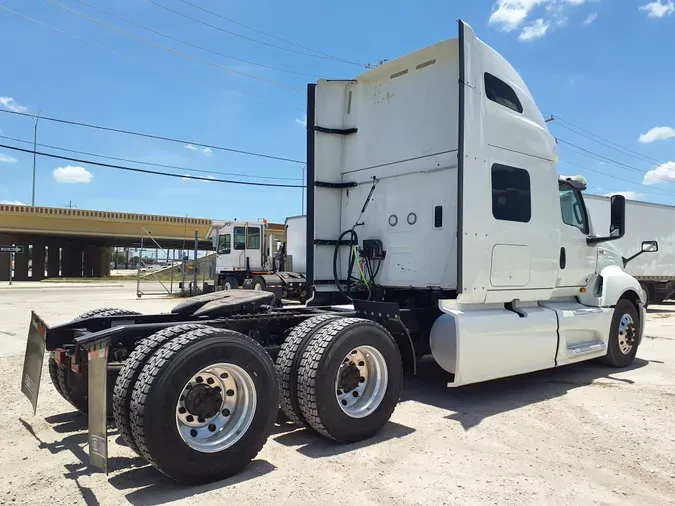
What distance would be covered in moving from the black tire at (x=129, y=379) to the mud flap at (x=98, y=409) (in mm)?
102

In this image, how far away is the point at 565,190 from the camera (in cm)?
699

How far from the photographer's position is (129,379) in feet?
11.3

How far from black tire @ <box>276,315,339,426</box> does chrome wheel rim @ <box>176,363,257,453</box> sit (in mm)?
544

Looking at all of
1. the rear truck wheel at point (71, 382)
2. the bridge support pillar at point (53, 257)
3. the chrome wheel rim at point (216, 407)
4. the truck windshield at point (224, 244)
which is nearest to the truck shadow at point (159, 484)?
the chrome wheel rim at point (216, 407)

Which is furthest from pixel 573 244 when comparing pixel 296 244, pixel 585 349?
pixel 296 244

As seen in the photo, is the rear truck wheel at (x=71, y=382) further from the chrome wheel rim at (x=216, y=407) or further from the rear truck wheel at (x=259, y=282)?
the rear truck wheel at (x=259, y=282)

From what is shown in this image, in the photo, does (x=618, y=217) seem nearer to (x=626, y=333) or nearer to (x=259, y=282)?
(x=626, y=333)

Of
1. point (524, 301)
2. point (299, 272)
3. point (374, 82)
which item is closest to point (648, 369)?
point (524, 301)

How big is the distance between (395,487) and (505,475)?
879 mm

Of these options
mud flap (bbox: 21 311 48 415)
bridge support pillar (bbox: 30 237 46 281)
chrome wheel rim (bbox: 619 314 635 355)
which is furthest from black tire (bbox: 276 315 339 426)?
bridge support pillar (bbox: 30 237 46 281)

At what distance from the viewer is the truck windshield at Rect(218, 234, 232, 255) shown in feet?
74.6

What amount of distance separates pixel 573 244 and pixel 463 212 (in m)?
2.57

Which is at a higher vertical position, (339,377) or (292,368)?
(292,368)

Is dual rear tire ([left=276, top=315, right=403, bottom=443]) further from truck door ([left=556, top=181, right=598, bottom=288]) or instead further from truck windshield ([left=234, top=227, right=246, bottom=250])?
truck windshield ([left=234, top=227, right=246, bottom=250])
